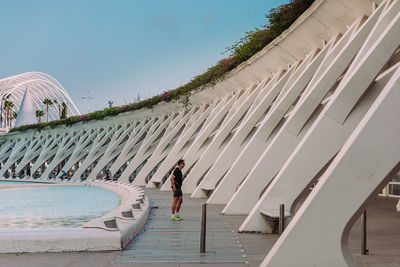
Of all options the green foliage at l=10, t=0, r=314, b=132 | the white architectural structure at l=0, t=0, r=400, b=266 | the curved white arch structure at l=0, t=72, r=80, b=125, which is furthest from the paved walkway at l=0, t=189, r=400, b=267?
the curved white arch structure at l=0, t=72, r=80, b=125

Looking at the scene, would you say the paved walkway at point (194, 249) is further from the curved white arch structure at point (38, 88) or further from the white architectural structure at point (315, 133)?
the curved white arch structure at point (38, 88)

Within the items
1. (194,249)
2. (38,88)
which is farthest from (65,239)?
(38,88)

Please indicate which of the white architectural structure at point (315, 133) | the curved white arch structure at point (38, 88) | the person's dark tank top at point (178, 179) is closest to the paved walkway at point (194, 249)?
the white architectural structure at point (315, 133)

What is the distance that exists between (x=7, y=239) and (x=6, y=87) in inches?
3545

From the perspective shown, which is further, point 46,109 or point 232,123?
point 46,109

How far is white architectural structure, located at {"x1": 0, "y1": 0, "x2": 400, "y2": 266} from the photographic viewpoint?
5.09 m

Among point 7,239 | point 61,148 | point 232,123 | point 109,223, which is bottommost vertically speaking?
point 61,148

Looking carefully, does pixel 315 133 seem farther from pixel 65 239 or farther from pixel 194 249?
pixel 65 239

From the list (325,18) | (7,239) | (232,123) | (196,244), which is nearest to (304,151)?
(196,244)

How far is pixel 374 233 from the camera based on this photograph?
912 cm

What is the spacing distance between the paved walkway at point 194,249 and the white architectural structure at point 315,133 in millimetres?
915

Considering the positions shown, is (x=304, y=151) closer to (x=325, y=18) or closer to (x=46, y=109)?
(x=325, y=18)

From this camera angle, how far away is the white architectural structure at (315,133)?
5094 millimetres

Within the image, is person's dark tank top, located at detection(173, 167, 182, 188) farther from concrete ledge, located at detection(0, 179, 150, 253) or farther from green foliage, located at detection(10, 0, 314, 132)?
green foliage, located at detection(10, 0, 314, 132)
